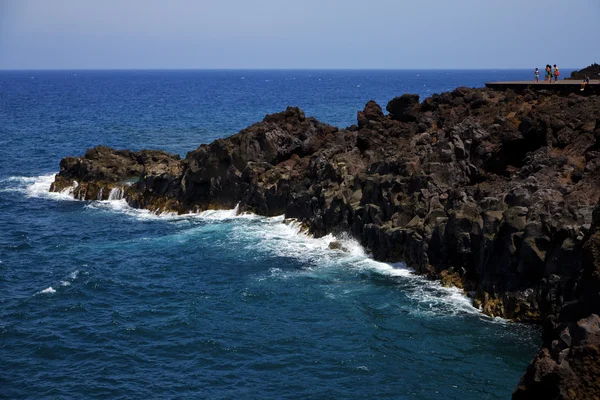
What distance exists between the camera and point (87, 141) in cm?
10625

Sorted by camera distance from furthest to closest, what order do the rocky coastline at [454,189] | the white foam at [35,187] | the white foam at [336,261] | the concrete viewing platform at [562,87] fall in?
the white foam at [35,187]
the concrete viewing platform at [562,87]
the white foam at [336,261]
the rocky coastline at [454,189]

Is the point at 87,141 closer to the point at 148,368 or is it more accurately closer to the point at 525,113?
the point at 525,113

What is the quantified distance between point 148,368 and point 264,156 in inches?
1273

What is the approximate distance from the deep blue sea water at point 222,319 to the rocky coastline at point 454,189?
1.91m

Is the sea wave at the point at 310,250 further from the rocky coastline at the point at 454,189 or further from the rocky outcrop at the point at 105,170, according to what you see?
the rocky outcrop at the point at 105,170

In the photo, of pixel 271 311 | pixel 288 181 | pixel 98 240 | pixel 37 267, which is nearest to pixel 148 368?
pixel 271 311

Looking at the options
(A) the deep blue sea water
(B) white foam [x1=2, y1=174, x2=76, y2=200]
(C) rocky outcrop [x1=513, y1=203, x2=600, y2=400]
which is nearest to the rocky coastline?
(C) rocky outcrop [x1=513, y1=203, x2=600, y2=400]

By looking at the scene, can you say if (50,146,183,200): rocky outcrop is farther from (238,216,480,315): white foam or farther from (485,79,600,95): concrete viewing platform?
(485,79,600,95): concrete viewing platform

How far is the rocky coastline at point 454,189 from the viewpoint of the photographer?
31134 mm

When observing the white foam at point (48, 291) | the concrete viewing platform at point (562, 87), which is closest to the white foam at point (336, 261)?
the white foam at point (48, 291)

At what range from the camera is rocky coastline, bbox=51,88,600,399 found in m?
31.1

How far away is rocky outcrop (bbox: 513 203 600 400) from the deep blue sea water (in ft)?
24.8

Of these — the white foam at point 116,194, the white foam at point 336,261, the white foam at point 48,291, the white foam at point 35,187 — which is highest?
the white foam at point 116,194

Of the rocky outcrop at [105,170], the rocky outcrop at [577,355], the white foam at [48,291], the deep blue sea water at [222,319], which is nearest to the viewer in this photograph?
the rocky outcrop at [577,355]
